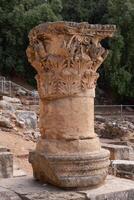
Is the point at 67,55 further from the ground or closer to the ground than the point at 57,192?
further from the ground

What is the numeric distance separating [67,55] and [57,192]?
1756 millimetres

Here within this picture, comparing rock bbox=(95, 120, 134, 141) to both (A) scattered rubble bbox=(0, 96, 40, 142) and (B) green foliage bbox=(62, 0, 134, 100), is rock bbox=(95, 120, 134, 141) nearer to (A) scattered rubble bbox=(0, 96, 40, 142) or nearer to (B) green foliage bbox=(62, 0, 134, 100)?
(A) scattered rubble bbox=(0, 96, 40, 142)

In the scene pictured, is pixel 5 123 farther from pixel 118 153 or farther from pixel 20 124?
pixel 118 153

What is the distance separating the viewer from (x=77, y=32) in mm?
5992

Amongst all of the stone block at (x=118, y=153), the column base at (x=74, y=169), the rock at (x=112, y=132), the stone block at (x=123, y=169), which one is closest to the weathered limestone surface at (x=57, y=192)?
the column base at (x=74, y=169)

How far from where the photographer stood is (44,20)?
35.7 m

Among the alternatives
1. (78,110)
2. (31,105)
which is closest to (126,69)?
(31,105)

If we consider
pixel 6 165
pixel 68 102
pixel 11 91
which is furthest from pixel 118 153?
pixel 11 91

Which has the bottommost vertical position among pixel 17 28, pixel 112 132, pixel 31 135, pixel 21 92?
pixel 31 135

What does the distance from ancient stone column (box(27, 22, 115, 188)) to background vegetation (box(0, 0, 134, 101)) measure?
28755mm

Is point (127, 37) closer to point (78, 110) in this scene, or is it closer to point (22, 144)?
point (22, 144)

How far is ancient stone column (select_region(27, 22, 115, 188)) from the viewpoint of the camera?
596 cm

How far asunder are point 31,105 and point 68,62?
67.2ft

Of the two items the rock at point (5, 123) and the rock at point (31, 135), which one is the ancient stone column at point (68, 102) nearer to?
the rock at point (31, 135)
